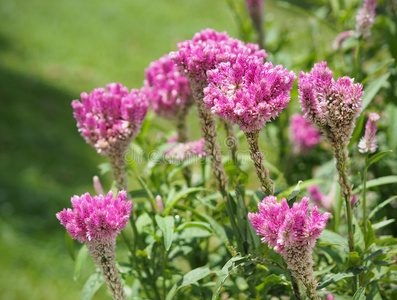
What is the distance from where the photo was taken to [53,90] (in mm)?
6777

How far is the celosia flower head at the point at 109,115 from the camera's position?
5.14 ft

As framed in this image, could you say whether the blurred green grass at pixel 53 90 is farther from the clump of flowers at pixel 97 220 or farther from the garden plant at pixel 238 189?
the clump of flowers at pixel 97 220

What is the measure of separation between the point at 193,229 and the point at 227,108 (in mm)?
813

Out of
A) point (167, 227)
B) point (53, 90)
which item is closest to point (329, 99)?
point (167, 227)

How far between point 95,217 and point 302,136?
1.90 metres

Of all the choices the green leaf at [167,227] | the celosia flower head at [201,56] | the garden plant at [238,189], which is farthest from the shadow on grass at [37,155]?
the celosia flower head at [201,56]

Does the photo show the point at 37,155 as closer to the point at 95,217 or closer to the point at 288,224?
the point at 95,217

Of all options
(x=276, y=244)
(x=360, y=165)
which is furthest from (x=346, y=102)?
(x=360, y=165)

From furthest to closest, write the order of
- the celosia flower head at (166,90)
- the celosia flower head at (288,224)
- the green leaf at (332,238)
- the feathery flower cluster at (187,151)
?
the celosia flower head at (166,90)
the feathery flower cluster at (187,151)
the green leaf at (332,238)
the celosia flower head at (288,224)

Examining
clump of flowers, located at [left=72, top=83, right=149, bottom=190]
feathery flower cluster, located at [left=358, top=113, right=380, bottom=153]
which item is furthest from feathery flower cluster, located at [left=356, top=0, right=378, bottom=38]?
clump of flowers, located at [left=72, top=83, right=149, bottom=190]

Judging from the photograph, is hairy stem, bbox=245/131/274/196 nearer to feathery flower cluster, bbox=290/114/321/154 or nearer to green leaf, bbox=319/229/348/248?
green leaf, bbox=319/229/348/248

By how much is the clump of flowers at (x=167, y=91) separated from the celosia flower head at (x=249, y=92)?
0.85 m

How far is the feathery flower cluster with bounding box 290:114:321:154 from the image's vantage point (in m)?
2.80

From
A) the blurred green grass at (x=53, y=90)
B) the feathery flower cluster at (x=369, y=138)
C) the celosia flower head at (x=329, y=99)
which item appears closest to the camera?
the celosia flower head at (x=329, y=99)
